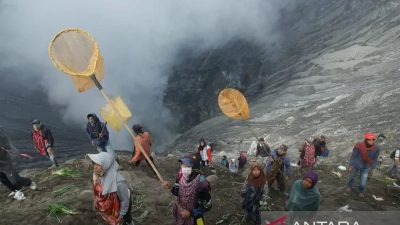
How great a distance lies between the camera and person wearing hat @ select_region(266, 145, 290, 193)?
8.46 m

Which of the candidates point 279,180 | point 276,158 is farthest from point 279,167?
point 279,180

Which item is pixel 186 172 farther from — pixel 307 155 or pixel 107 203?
pixel 307 155

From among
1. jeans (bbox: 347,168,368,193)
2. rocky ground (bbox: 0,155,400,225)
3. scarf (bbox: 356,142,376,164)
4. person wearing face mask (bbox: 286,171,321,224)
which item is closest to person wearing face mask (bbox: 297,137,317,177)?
rocky ground (bbox: 0,155,400,225)

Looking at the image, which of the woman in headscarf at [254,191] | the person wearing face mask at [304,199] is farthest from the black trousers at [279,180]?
the person wearing face mask at [304,199]

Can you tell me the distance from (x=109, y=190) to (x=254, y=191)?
258cm

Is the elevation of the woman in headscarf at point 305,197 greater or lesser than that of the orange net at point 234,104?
lesser

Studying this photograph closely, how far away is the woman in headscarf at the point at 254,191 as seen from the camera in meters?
6.41

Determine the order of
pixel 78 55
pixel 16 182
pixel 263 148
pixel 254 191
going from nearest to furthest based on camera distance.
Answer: pixel 78 55, pixel 254 191, pixel 16 182, pixel 263 148

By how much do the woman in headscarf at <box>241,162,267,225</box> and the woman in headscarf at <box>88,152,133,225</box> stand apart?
6.75ft

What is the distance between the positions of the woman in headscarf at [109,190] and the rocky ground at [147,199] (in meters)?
1.31

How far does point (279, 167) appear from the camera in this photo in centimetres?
854

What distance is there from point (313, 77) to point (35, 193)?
20.6 meters

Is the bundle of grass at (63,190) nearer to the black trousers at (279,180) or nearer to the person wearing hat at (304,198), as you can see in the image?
the person wearing hat at (304,198)

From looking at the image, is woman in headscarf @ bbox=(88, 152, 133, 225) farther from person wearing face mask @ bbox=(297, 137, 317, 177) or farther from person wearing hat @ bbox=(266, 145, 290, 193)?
person wearing face mask @ bbox=(297, 137, 317, 177)
